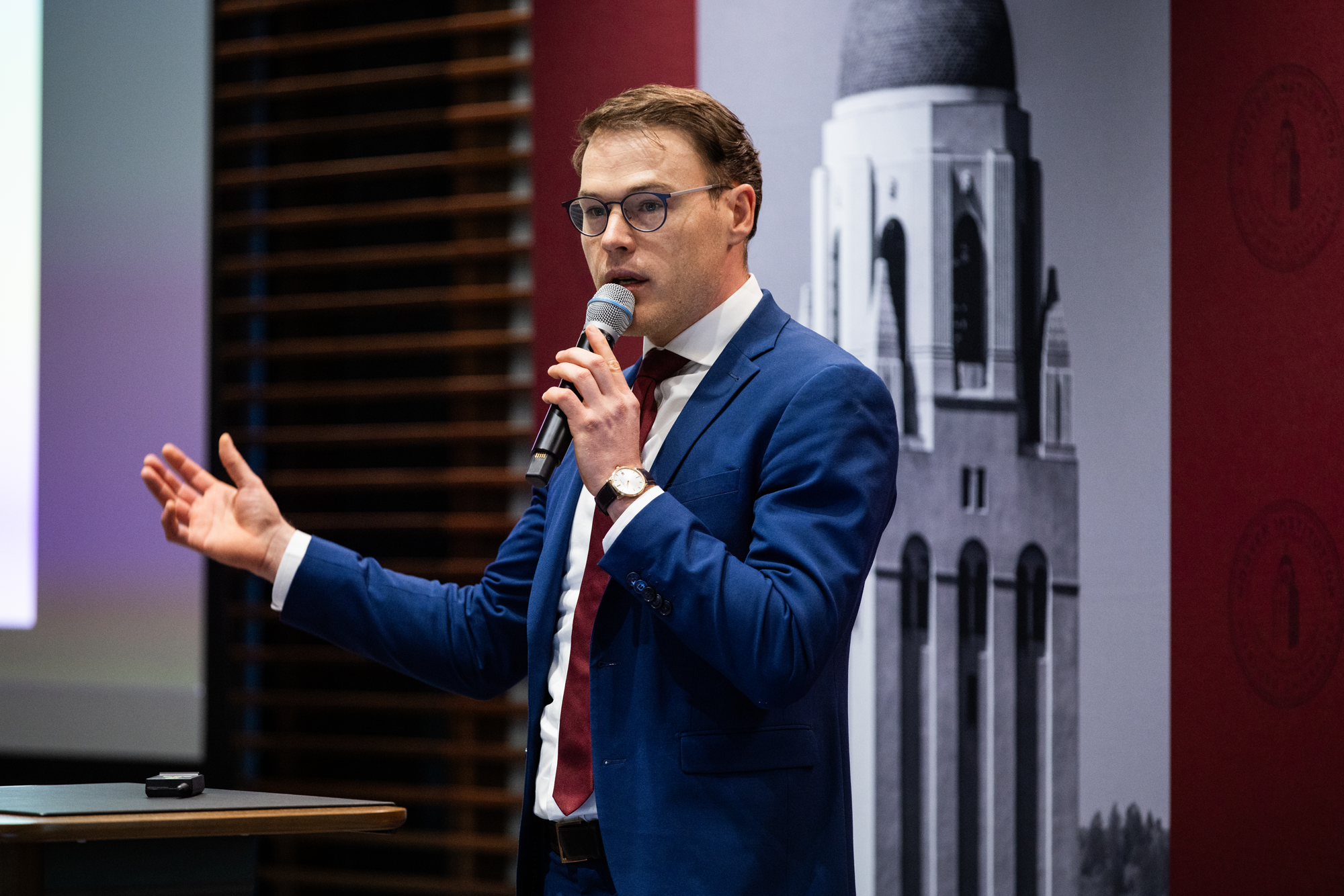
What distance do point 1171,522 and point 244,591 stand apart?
9.94ft

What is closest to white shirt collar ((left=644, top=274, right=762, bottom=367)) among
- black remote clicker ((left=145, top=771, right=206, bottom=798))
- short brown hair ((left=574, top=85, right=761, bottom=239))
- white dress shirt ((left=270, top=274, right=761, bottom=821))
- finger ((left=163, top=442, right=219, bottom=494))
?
white dress shirt ((left=270, top=274, right=761, bottom=821))

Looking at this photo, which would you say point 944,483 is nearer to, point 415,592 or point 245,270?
point 415,592

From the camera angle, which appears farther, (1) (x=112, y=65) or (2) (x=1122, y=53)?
(1) (x=112, y=65)

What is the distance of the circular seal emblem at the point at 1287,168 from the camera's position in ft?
7.97

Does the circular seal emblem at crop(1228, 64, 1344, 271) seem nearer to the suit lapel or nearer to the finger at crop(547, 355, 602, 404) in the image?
the suit lapel

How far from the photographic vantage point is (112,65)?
3.71 m

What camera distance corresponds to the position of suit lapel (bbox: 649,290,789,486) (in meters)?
1.57

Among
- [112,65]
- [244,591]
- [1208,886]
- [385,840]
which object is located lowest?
[385,840]

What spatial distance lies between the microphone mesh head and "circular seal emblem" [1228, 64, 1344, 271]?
151cm

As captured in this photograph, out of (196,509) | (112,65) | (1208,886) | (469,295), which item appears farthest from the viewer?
(469,295)

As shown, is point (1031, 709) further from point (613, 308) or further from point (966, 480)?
point (613, 308)

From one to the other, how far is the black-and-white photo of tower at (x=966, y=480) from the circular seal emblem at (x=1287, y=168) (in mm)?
404

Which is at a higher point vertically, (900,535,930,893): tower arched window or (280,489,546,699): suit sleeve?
(280,489,546,699): suit sleeve

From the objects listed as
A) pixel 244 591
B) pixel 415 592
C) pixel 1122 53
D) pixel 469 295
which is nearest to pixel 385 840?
pixel 244 591
